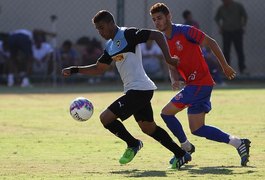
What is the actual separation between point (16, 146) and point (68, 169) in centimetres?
244

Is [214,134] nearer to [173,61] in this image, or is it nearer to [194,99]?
[194,99]

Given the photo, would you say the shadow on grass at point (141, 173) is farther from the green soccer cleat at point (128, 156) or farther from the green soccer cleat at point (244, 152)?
the green soccer cleat at point (244, 152)

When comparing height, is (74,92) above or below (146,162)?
below

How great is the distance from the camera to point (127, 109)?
9.77 m

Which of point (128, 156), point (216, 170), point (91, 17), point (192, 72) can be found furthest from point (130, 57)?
point (91, 17)

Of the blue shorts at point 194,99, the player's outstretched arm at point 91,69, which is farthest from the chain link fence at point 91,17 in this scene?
the blue shorts at point 194,99

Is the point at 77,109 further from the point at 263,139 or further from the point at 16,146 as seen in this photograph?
the point at 263,139

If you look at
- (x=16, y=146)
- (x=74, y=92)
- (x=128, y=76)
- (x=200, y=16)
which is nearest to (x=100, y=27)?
(x=128, y=76)

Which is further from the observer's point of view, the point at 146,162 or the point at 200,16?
the point at 200,16

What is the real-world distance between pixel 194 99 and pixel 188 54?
21.5 inches

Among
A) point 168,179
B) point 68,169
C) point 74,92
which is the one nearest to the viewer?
point 168,179

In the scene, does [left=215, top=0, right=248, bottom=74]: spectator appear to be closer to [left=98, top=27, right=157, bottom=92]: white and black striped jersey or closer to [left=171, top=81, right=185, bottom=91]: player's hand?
[left=171, top=81, right=185, bottom=91]: player's hand

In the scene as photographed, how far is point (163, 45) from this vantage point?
31.5ft

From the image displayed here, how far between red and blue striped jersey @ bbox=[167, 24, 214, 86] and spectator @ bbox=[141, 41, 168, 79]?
13.8 meters
